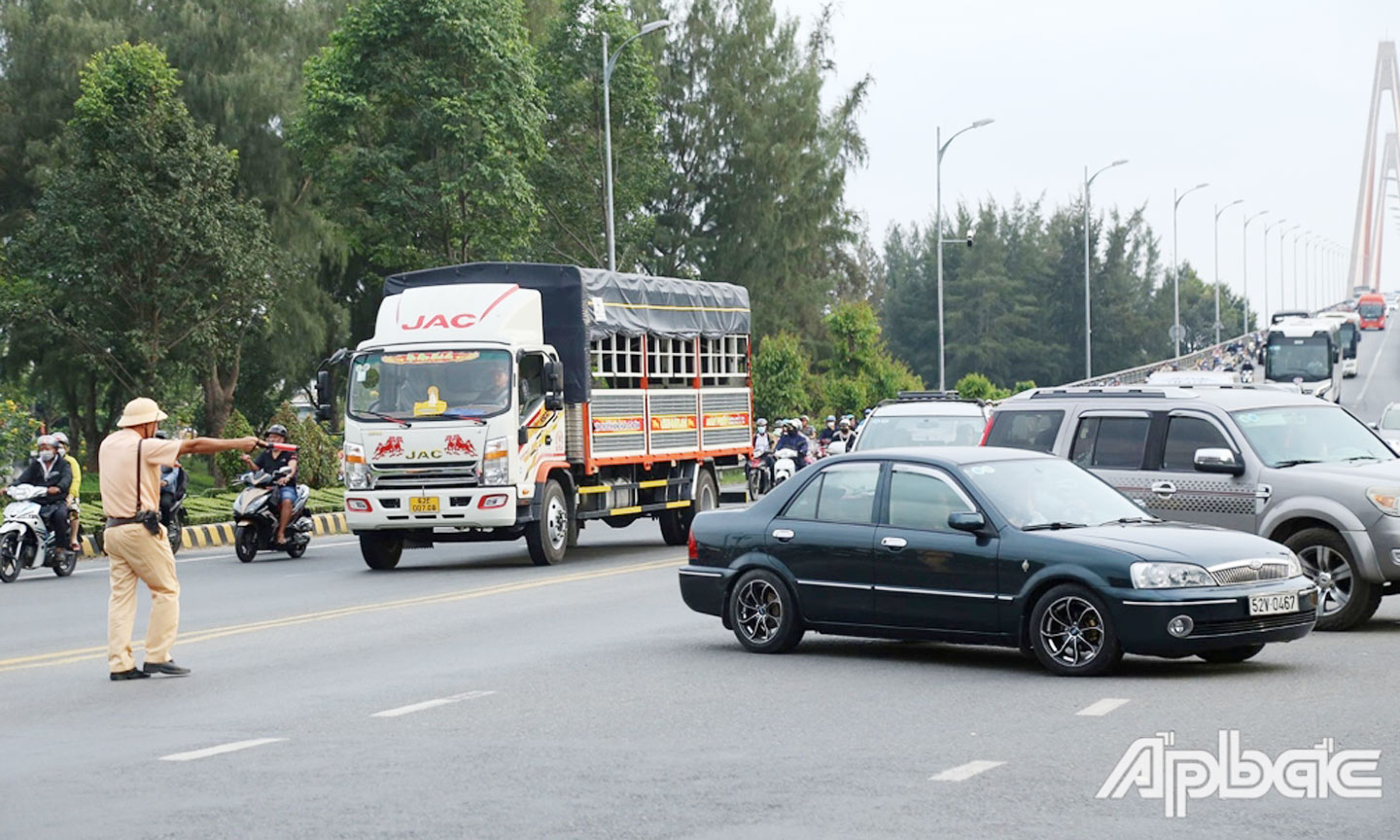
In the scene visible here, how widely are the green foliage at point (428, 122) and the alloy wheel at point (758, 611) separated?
36.9 meters

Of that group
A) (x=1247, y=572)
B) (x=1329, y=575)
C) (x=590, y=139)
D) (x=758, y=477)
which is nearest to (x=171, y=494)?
(x=1329, y=575)

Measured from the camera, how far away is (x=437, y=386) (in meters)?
22.0

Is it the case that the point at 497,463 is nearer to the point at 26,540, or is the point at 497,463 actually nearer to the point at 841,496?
the point at 26,540

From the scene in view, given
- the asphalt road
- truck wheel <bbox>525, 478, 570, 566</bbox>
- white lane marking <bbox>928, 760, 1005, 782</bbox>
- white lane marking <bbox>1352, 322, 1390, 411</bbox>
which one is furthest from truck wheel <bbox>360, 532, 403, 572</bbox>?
white lane marking <bbox>1352, 322, 1390, 411</bbox>

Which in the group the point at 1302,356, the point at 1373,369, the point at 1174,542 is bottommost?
the point at 1174,542

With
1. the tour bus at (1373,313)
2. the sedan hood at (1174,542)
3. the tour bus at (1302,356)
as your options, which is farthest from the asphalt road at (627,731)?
the tour bus at (1373,313)

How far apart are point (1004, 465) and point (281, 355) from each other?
46.4m

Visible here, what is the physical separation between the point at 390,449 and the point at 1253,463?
34.6 feet

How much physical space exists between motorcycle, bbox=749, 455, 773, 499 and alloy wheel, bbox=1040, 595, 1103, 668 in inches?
1140

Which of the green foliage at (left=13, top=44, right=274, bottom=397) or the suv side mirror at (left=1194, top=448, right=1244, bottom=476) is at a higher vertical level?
the green foliage at (left=13, top=44, right=274, bottom=397)

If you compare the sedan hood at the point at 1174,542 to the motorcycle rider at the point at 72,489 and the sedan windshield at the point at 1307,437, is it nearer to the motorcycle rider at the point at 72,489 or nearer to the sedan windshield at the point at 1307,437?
the sedan windshield at the point at 1307,437

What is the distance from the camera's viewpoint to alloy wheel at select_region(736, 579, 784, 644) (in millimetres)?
13227

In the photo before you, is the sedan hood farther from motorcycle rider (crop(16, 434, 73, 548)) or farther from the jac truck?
motorcycle rider (crop(16, 434, 73, 548))

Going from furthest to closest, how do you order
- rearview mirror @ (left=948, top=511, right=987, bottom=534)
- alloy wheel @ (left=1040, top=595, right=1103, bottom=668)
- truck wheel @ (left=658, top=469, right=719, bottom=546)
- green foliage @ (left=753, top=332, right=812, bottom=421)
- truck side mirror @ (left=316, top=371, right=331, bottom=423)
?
green foliage @ (left=753, top=332, right=812, bottom=421) → truck wheel @ (left=658, top=469, right=719, bottom=546) → truck side mirror @ (left=316, top=371, right=331, bottom=423) → rearview mirror @ (left=948, top=511, right=987, bottom=534) → alloy wheel @ (left=1040, top=595, right=1103, bottom=668)
